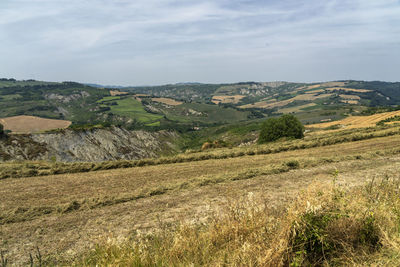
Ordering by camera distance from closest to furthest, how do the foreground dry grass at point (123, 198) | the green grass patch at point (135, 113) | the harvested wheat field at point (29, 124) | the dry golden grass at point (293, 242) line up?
the dry golden grass at point (293, 242) → the foreground dry grass at point (123, 198) → the harvested wheat field at point (29, 124) → the green grass patch at point (135, 113)

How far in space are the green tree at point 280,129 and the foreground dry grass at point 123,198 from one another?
30309mm

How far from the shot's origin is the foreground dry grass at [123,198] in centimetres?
691

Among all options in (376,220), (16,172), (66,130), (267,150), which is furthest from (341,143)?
(66,130)

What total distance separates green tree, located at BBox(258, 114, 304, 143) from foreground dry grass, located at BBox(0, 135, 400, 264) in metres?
30.3

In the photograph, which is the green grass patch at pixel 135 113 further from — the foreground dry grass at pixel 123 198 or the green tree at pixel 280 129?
the foreground dry grass at pixel 123 198

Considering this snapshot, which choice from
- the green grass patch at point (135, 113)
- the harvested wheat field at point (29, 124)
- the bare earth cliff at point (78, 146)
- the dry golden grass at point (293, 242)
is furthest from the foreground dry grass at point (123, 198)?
the green grass patch at point (135, 113)

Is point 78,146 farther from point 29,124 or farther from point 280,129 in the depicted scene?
point 29,124

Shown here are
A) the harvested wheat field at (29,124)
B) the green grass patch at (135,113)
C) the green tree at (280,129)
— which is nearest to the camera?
the green tree at (280,129)

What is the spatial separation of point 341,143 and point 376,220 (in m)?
25.0

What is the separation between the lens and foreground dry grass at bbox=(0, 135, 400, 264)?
6906 millimetres

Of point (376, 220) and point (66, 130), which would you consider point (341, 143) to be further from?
point (66, 130)

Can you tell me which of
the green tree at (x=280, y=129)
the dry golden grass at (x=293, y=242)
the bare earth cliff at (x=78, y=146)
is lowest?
the bare earth cliff at (x=78, y=146)

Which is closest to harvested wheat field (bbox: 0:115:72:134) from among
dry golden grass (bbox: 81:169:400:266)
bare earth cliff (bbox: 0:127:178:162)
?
bare earth cliff (bbox: 0:127:178:162)

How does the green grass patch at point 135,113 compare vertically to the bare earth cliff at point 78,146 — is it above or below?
above
